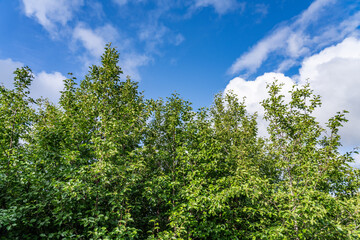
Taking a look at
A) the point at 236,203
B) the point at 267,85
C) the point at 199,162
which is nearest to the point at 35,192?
the point at 199,162

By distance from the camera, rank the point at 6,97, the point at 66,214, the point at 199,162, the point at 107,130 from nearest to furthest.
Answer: the point at 66,214 → the point at 107,130 → the point at 6,97 → the point at 199,162

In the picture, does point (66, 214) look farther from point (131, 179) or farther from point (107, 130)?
point (107, 130)

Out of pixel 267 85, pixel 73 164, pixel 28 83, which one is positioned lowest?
pixel 73 164

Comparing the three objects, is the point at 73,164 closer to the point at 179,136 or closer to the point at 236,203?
the point at 179,136

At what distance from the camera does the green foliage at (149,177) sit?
6.46 m

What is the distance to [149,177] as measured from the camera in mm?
10148

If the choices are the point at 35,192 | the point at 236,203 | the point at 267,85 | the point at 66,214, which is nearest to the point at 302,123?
the point at 267,85

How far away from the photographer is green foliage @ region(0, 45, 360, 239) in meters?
6.46

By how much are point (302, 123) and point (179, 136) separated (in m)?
6.20

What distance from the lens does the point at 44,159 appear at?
7.54m

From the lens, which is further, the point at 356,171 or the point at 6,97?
the point at 6,97

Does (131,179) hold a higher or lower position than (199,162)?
lower

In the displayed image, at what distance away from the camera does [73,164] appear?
793cm

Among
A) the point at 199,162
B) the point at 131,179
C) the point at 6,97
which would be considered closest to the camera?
the point at 131,179
